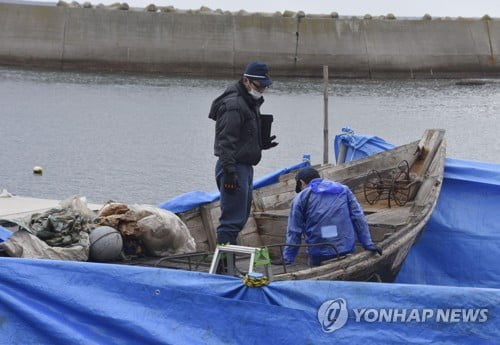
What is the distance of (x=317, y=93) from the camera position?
48.9 m

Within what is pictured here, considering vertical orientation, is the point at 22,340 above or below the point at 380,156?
below

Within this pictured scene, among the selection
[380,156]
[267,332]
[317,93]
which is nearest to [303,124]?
[317,93]

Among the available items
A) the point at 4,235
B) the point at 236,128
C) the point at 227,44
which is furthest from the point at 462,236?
the point at 227,44

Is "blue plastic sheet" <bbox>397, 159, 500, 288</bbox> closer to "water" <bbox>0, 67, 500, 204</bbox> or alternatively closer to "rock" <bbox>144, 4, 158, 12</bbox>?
"water" <bbox>0, 67, 500, 204</bbox>

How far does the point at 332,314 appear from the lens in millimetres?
6277

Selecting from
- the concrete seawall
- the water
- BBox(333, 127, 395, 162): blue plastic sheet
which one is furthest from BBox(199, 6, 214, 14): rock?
BBox(333, 127, 395, 162): blue plastic sheet

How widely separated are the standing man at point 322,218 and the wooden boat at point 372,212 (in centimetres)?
16

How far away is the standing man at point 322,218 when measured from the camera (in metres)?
7.80

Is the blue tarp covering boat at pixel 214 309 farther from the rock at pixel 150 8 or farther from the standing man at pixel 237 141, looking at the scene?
the rock at pixel 150 8

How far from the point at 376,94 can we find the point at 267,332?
44655 mm

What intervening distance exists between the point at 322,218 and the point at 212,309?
6.12 feet

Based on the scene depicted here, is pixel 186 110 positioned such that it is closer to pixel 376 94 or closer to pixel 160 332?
pixel 376 94

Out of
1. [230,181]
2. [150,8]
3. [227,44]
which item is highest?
[150,8]

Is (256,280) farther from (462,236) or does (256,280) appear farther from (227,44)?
(227,44)
